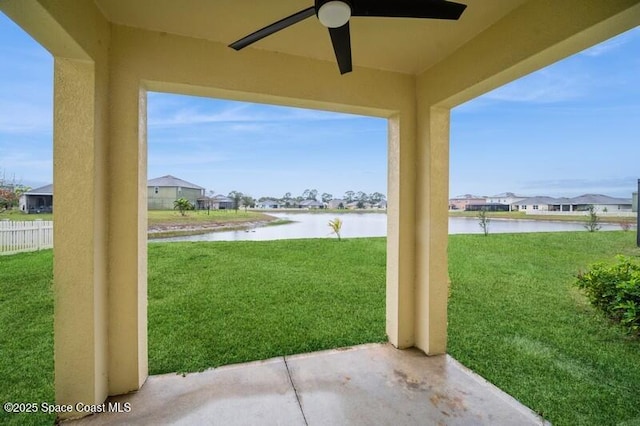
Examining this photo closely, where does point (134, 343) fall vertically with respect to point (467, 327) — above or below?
above

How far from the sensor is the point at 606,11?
1.19 m

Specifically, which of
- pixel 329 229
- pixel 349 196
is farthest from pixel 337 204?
pixel 329 229

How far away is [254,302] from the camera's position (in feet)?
11.3

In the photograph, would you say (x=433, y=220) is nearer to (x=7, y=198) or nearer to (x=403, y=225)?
(x=403, y=225)

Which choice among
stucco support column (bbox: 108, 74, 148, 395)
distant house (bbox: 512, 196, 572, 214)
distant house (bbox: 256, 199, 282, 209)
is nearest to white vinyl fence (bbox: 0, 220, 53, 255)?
distant house (bbox: 256, 199, 282, 209)

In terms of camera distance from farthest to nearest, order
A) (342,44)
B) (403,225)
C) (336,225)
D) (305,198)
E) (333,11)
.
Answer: (336,225)
(305,198)
(403,225)
(342,44)
(333,11)

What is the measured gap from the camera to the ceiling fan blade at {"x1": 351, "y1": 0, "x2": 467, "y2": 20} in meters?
1.10

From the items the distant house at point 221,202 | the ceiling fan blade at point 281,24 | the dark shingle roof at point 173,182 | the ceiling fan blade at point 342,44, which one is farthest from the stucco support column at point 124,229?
the distant house at point 221,202

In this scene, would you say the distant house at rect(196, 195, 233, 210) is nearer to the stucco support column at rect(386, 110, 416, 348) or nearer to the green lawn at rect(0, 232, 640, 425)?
the green lawn at rect(0, 232, 640, 425)

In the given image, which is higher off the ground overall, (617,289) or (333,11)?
(333,11)

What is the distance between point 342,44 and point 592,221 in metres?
5.13

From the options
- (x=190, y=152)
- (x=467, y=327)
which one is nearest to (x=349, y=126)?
(x=190, y=152)

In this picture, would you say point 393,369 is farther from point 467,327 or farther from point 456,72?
point 456,72

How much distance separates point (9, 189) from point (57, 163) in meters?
2.48
